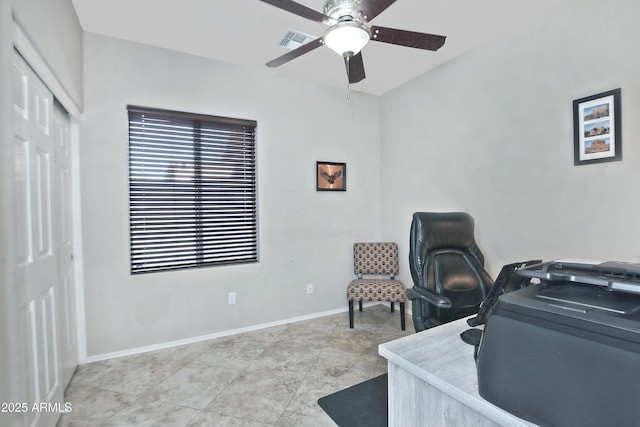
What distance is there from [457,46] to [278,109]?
Result: 1.92 meters

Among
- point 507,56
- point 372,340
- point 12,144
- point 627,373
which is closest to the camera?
point 627,373

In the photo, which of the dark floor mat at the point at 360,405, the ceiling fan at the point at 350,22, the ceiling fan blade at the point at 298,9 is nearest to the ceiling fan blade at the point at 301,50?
the ceiling fan at the point at 350,22

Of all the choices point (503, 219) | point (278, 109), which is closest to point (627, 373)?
point (503, 219)

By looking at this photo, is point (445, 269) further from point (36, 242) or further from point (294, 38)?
point (36, 242)

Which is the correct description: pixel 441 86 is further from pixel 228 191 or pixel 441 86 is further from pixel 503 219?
pixel 228 191

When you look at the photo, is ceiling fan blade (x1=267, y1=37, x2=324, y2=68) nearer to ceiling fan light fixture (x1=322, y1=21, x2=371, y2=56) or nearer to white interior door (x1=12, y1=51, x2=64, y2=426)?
ceiling fan light fixture (x1=322, y1=21, x2=371, y2=56)

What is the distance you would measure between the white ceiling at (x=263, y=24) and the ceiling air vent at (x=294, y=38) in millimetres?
37

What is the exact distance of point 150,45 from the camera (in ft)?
9.07

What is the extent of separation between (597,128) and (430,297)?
1.64 meters

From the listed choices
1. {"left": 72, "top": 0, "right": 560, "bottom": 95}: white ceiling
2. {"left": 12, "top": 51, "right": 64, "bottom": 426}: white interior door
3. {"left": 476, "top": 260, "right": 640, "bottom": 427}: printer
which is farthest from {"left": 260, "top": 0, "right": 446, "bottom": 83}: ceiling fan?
{"left": 476, "top": 260, "right": 640, "bottom": 427}: printer

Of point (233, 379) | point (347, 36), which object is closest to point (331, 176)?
point (347, 36)

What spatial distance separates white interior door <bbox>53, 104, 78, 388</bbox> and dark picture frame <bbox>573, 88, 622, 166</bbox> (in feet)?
11.8

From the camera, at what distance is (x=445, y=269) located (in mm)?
2080

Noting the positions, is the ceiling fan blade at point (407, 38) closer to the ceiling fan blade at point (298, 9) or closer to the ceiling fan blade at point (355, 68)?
the ceiling fan blade at point (355, 68)
